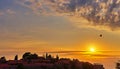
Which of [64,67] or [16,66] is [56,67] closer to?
[64,67]

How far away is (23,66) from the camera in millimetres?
194125

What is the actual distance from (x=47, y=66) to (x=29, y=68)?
9177 millimetres

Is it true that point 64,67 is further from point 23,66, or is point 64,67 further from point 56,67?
point 23,66

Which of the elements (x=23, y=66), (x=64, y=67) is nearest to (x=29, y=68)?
(x=23, y=66)

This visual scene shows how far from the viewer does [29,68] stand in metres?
198

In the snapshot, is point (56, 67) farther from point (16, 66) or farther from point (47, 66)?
point (16, 66)

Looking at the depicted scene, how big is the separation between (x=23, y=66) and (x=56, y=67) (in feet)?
55.4

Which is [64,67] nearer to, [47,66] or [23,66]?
[47,66]

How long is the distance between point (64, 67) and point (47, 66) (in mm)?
8619

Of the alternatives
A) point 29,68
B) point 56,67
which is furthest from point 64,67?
point 29,68

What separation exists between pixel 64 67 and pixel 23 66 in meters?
20.7

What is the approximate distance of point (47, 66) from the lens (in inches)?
7854

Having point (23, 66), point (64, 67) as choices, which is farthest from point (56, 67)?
point (23, 66)

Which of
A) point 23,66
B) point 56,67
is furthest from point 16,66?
point 56,67
